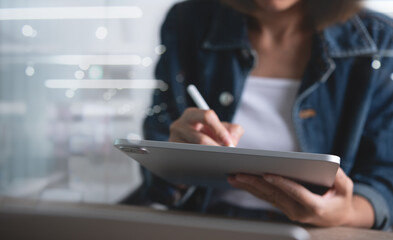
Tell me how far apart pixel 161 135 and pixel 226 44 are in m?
0.27

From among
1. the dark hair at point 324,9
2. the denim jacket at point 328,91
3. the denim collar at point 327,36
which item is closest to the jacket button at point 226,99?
the denim jacket at point 328,91

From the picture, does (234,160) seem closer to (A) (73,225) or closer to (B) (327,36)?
(A) (73,225)

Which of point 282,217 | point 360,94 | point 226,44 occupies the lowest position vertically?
point 282,217

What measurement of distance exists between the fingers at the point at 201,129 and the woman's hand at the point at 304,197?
6cm

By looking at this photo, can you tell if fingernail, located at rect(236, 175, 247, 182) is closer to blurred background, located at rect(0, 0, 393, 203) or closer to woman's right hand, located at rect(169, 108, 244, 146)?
woman's right hand, located at rect(169, 108, 244, 146)

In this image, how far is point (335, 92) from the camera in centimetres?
77

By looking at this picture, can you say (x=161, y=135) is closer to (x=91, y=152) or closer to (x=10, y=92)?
(x=91, y=152)

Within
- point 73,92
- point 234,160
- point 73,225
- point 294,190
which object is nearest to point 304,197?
point 294,190

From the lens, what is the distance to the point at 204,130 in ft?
1.84

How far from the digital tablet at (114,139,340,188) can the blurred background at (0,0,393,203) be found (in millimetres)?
713

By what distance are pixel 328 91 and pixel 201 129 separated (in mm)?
358

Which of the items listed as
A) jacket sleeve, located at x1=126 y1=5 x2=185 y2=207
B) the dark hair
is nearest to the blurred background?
jacket sleeve, located at x1=126 y1=5 x2=185 y2=207

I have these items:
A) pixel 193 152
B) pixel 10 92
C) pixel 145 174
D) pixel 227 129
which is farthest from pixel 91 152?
pixel 193 152

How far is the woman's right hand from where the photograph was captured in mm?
511
